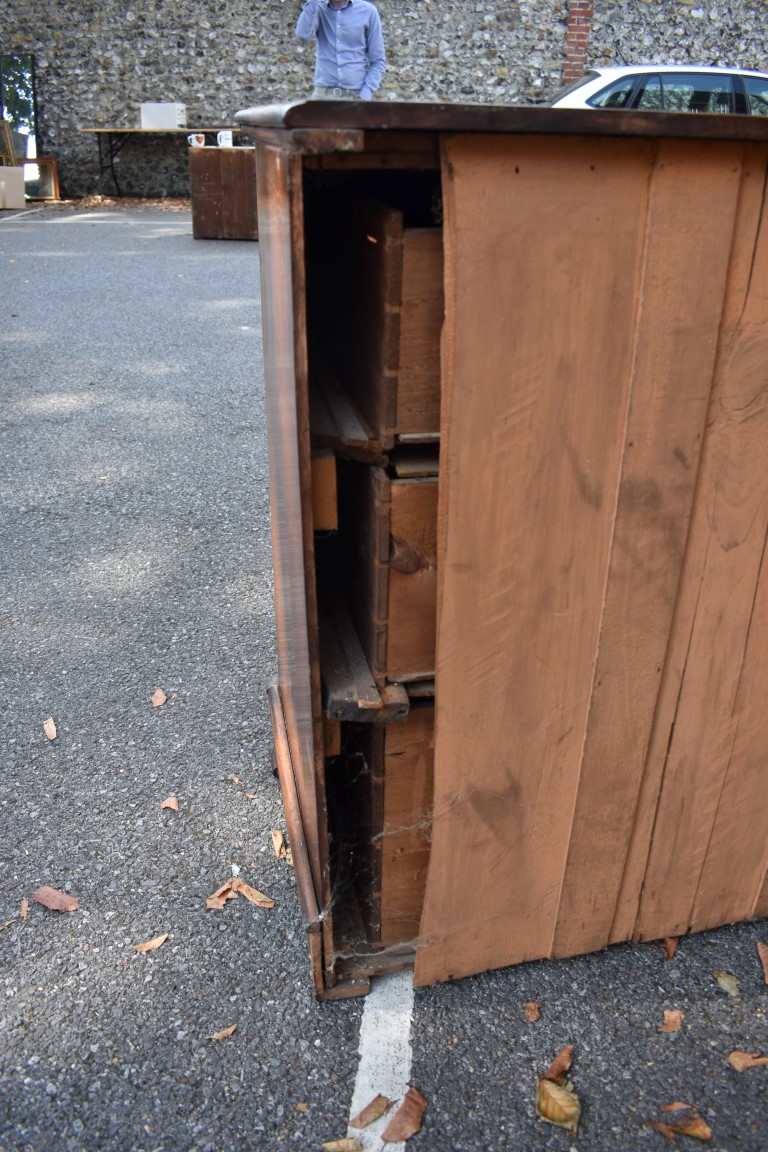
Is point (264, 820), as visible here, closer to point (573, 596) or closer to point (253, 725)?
point (253, 725)

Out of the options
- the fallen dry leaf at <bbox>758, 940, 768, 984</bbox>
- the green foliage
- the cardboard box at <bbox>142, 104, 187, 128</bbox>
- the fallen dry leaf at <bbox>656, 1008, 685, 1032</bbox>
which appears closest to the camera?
the fallen dry leaf at <bbox>656, 1008, 685, 1032</bbox>

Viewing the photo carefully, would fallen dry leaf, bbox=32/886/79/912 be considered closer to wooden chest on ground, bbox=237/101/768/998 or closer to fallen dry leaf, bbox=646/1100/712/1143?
wooden chest on ground, bbox=237/101/768/998

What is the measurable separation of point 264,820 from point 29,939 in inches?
24.1

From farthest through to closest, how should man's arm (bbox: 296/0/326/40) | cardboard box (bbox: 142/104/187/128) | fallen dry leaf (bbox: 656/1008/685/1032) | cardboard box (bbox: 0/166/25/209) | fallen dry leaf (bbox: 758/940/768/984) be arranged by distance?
cardboard box (bbox: 142/104/187/128) → cardboard box (bbox: 0/166/25/209) → man's arm (bbox: 296/0/326/40) → fallen dry leaf (bbox: 758/940/768/984) → fallen dry leaf (bbox: 656/1008/685/1032)

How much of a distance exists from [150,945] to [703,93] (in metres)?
8.91

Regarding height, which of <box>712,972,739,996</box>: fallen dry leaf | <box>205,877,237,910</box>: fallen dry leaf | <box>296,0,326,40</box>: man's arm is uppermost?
<box>296,0,326,40</box>: man's arm

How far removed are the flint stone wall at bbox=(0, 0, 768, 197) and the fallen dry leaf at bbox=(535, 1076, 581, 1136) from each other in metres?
14.2

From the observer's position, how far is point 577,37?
43.8ft

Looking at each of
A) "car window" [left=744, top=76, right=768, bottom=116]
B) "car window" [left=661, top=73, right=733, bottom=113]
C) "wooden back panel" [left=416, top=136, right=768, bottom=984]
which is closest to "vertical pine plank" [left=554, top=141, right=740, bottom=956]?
"wooden back panel" [left=416, top=136, right=768, bottom=984]

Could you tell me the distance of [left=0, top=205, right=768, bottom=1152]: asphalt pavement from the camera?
1.66 m

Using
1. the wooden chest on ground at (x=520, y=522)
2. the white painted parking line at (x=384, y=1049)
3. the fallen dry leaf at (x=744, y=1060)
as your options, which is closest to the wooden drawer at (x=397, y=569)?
the wooden chest on ground at (x=520, y=522)

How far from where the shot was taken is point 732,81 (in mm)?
8352

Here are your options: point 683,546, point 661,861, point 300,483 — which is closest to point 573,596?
point 683,546

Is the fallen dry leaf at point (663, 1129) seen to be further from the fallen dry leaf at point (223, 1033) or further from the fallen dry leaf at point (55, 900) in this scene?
the fallen dry leaf at point (55, 900)
